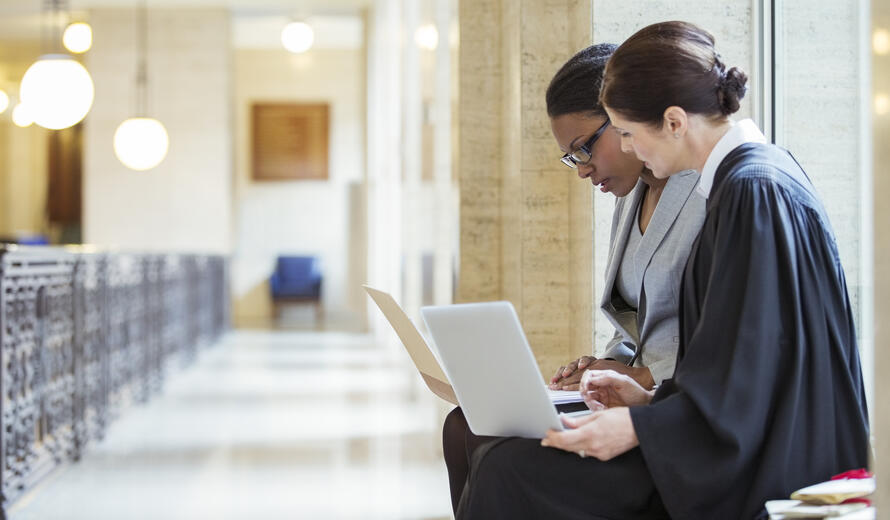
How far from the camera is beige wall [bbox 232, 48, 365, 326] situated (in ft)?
53.4

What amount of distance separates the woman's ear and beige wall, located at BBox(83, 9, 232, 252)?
1262cm

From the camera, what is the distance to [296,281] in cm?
1568

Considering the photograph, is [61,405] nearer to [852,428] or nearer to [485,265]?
[485,265]

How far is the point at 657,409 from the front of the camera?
1445 mm

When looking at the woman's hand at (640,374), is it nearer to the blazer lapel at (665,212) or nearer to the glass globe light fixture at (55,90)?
the blazer lapel at (665,212)

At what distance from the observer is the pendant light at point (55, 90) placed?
5984 millimetres

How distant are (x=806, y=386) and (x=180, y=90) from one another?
521 inches

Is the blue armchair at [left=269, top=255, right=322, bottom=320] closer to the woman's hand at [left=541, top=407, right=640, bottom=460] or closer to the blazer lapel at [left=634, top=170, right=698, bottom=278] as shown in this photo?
the blazer lapel at [left=634, top=170, right=698, bottom=278]

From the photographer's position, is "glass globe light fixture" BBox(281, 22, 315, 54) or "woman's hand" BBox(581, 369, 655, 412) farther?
"glass globe light fixture" BBox(281, 22, 315, 54)

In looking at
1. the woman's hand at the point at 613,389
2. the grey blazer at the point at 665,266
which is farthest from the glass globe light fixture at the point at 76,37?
the woman's hand at the point at 613,389

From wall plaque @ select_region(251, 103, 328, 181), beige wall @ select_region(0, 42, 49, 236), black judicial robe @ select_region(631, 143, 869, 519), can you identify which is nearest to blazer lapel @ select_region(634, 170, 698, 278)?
black judicial robe @ select_region(631, 143, 869, 519)

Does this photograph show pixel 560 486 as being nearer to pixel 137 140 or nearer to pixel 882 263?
pixel 882 263

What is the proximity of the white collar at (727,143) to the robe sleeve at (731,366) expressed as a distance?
0.13m

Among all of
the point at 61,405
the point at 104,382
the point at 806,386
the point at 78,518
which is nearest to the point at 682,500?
the point at 806,386
